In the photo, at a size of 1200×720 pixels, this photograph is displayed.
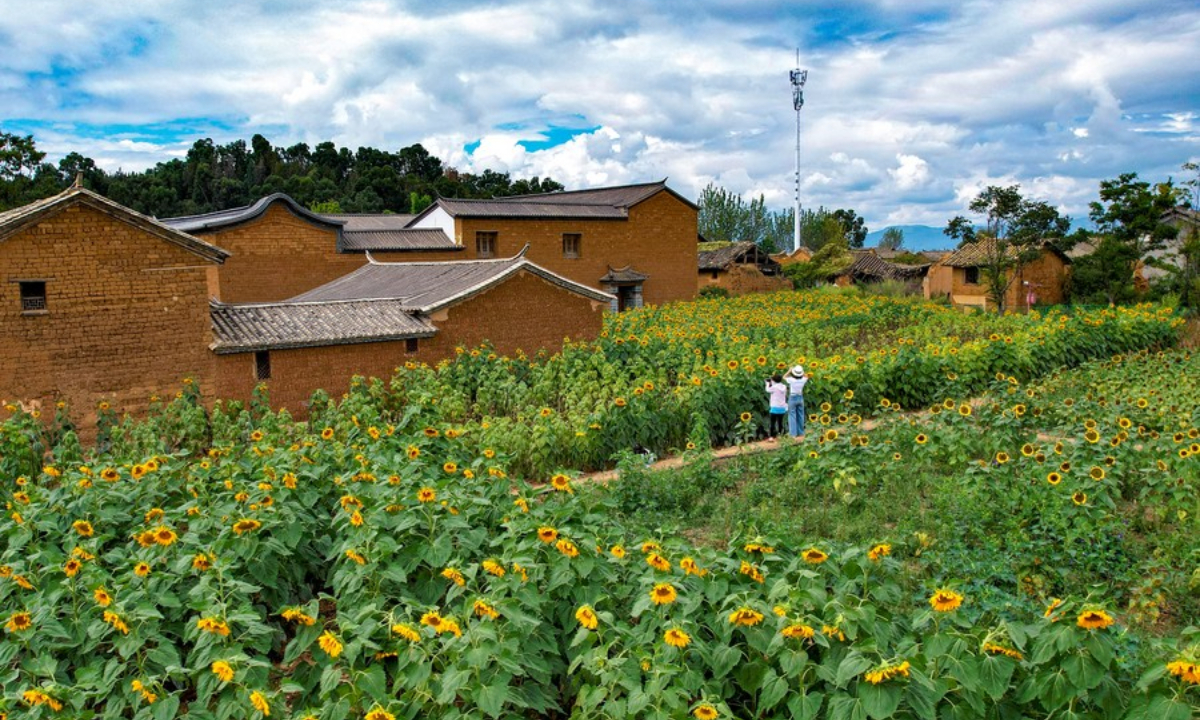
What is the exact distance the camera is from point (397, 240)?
91.0 ft

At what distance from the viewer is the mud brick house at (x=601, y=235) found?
29.8m

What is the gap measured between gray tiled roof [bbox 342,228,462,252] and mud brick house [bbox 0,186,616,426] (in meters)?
9.34

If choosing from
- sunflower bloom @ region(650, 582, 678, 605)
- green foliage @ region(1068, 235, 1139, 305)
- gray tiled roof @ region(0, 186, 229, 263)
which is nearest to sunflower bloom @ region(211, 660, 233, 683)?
sunflower bloom @ region(650, 582, 678, 605)

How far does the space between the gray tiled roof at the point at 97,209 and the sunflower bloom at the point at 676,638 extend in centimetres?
996

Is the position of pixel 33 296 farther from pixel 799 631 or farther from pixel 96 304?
pixel 799 631

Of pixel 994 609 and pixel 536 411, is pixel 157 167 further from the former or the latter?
pixel 994 609

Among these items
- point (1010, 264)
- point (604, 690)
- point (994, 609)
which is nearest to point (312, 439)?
point (604, 690)

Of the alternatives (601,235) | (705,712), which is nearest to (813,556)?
(705,712)

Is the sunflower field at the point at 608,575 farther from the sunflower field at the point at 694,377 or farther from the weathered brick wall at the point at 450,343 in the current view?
the weathered brick wall at the point at 450,343

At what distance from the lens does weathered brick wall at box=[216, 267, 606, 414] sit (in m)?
12.7

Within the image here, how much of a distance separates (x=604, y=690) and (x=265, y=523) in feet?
7.96

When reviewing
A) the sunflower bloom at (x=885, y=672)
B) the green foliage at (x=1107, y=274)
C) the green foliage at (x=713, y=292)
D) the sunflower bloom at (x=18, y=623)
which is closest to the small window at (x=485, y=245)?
the green foliage at (x=713, y=292)

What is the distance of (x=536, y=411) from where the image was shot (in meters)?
10.8

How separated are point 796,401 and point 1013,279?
2392cm
